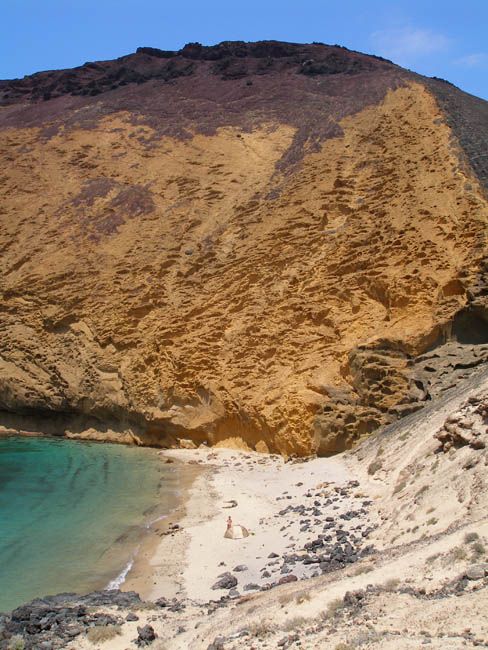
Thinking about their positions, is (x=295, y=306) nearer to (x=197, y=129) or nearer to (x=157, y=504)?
(x=157, y=504)

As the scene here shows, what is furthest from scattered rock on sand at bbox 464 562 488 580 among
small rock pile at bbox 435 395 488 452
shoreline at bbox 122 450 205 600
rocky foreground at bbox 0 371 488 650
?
shoreline at bbox 122 450 205 600

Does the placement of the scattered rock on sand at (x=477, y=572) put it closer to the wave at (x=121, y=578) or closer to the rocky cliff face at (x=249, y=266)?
the wave at (x=121, y=578)

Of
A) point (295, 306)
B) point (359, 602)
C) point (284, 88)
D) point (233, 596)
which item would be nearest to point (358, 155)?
point (295, 306)

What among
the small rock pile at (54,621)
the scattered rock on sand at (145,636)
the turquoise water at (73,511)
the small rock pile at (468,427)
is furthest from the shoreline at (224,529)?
the small rock pile at (468,427)

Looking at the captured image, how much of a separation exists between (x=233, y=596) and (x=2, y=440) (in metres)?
17.8

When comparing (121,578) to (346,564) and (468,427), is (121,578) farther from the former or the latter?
(468,427)

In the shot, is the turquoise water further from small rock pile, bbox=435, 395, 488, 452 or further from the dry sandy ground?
small rock pile, bbox=435, 395, 488, 452

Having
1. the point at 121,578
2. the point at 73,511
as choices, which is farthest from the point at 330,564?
the point at 73,511

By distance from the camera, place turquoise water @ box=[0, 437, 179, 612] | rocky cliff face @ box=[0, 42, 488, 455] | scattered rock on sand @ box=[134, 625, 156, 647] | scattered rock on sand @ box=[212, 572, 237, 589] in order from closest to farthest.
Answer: scattered rock on sand @ box=[134, 625, 156, 647] → scattered rock on sand @ box=[212, 572, 237, 589] → turquoise water @ box=[0, 437, 179, 612] → rocky cliff face @ box=[0, 42, 488, 455]

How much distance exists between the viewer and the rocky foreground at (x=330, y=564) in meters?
6.10

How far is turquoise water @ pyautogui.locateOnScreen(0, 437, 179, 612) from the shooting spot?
36.2 feet

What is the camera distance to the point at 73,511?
14828 mm

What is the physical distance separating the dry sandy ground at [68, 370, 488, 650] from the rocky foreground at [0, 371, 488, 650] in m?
0.02

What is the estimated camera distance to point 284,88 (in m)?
36.0
